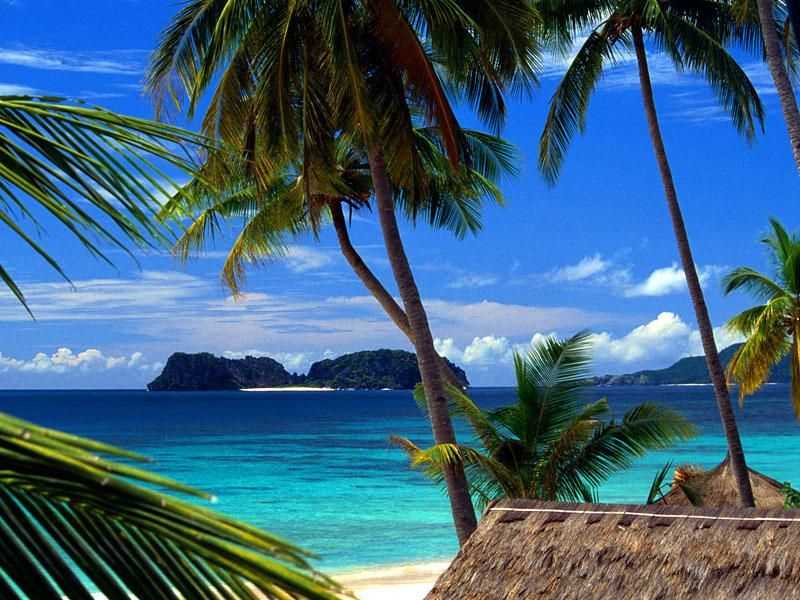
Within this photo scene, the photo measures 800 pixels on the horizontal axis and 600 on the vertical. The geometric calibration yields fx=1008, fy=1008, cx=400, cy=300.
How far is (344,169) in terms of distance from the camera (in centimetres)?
1700

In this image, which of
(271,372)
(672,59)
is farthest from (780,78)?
(271,372)

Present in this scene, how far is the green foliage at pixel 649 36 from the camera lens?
15.8 metres

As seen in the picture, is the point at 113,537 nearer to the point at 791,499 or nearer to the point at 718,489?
the point at 791,499

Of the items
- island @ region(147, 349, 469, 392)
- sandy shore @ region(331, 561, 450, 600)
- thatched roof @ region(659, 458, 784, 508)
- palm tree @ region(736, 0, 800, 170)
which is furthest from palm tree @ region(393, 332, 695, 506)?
island @ region(147, 349, 469, 392)

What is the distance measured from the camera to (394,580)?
75.2 feet

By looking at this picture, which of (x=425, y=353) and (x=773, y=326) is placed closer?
(x=425, y=353)

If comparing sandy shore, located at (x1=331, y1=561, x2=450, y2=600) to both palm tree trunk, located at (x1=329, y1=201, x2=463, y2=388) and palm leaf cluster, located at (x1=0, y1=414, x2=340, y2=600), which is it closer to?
palm tree trunk, located at (x1=329, y1=201, x2=463, y2=388)

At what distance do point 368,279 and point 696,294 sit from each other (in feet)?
16.8

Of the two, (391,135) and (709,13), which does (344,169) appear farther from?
(709,13)

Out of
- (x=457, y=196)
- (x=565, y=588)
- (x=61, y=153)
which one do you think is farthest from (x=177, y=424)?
(x=61, y=153)

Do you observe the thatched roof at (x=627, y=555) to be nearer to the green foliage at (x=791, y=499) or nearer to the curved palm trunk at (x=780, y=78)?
the curved palm trunk at (x=780, y=78)

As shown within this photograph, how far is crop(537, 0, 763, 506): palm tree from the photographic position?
612 inches

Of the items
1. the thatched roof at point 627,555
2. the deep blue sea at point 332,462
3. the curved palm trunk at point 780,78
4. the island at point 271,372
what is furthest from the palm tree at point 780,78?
the island at point 271,372

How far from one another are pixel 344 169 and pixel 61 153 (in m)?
15.7
